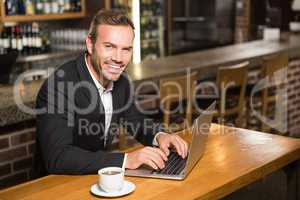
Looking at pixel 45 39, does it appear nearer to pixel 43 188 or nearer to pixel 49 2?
pixel 49 2

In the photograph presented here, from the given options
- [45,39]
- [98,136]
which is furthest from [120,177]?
[45,39]

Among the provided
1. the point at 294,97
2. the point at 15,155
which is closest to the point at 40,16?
the point at 15,155

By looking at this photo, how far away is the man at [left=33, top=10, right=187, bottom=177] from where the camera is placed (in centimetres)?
184

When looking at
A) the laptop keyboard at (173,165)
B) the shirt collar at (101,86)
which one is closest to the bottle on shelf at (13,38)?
the shirt collar at (101,86)

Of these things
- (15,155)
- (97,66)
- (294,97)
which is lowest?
(294,97)

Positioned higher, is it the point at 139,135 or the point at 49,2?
the point at 49,2

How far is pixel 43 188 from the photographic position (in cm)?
171

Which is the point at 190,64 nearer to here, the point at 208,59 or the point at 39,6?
the point at 208,59

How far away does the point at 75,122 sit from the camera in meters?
2.07

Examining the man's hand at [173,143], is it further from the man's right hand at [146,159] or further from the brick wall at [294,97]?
the brick wall at [294,97]

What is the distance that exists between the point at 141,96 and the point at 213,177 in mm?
1680

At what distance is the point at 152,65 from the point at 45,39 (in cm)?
201

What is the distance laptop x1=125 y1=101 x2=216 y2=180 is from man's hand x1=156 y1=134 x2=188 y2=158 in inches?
1.3

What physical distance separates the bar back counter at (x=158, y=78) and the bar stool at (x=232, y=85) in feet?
0.67
